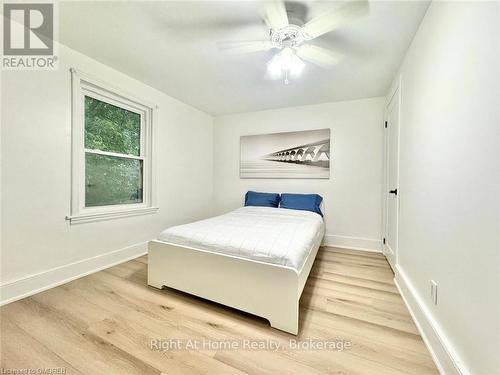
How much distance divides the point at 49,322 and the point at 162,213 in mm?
1692

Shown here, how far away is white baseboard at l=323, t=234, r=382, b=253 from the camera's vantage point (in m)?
3.04

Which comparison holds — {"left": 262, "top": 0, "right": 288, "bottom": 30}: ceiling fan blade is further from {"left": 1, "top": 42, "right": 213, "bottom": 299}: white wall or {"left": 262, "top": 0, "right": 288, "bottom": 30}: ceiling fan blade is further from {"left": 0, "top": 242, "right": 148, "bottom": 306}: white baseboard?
{"left": 0, "top": 242, "right": 148, "bottom": 306}: white baseboard

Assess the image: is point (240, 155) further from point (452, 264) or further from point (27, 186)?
point (452, 264)

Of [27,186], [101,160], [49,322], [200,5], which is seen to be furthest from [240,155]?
[49,322]

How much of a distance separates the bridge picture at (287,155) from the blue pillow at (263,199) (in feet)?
1.17

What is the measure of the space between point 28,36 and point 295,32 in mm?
2200

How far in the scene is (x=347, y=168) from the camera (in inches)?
126


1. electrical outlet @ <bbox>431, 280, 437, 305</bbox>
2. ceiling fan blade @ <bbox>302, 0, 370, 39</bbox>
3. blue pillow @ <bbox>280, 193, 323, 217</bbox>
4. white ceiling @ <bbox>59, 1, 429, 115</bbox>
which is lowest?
electrical outlet @ <bbox>431, 280, 437, 305</bbox>

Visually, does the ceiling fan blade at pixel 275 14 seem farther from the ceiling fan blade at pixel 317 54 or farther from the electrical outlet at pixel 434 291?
the electrical outlet at pixel 434 291

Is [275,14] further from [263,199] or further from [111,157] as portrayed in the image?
[263,199]

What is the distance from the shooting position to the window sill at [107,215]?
211 centimetres

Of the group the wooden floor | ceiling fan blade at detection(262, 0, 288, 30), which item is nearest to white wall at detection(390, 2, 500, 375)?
the wooden floor

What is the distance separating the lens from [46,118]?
188 cm

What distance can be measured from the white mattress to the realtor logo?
1.82m
